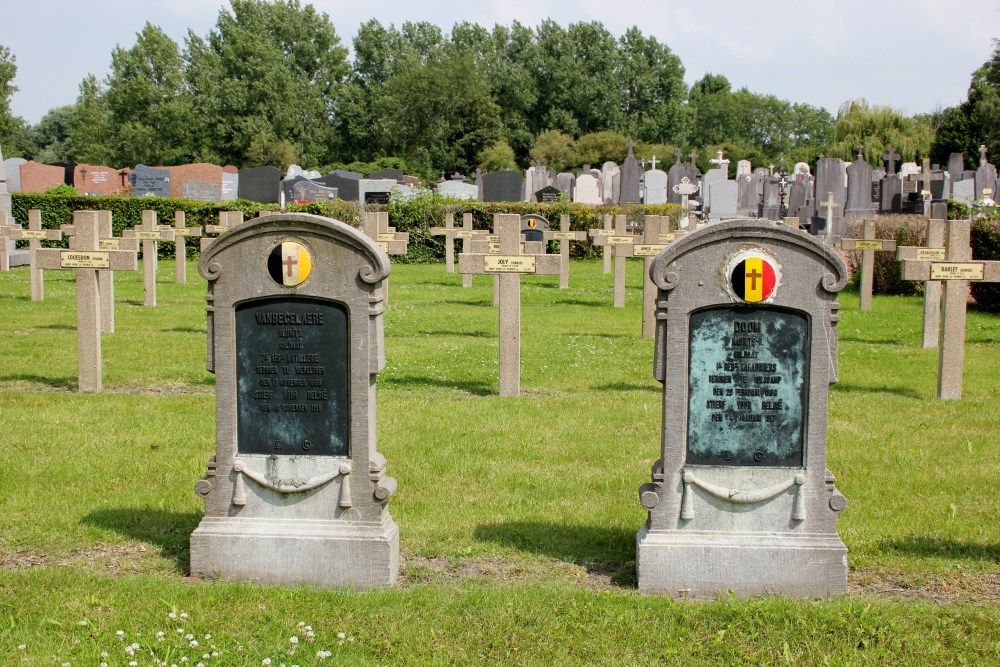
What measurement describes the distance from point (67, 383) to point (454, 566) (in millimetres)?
6848

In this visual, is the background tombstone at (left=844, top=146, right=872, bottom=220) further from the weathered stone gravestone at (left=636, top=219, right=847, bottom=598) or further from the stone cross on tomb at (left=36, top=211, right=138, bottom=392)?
the weathered stone gravestone at (left=636, top=219, right=847, bottom=598)

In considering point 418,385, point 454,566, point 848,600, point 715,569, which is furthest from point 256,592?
point 418,385

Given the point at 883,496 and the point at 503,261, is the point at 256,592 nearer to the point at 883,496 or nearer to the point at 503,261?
the point at 883,496

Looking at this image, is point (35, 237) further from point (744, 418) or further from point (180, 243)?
point (744, 418)

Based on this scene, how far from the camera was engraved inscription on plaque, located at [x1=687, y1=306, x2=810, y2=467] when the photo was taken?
5.30 m

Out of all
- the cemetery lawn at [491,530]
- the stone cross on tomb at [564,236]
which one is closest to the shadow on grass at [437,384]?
the cemetery lawn at [491,530]

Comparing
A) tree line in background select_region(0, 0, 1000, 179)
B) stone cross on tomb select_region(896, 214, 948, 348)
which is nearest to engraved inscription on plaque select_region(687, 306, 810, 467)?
stone cross on tomb select_region(896, 214, 948, 348)

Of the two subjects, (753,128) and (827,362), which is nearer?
(827,362)

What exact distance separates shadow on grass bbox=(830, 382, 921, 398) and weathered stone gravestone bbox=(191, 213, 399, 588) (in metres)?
6.75

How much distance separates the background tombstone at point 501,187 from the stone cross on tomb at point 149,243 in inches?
772

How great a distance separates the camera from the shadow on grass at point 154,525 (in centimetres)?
585

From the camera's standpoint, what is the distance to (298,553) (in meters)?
5.39

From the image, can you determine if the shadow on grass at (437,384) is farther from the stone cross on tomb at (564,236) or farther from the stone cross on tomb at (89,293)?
the stone cross on tomb at (564,236)

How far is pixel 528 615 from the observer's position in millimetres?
4777
